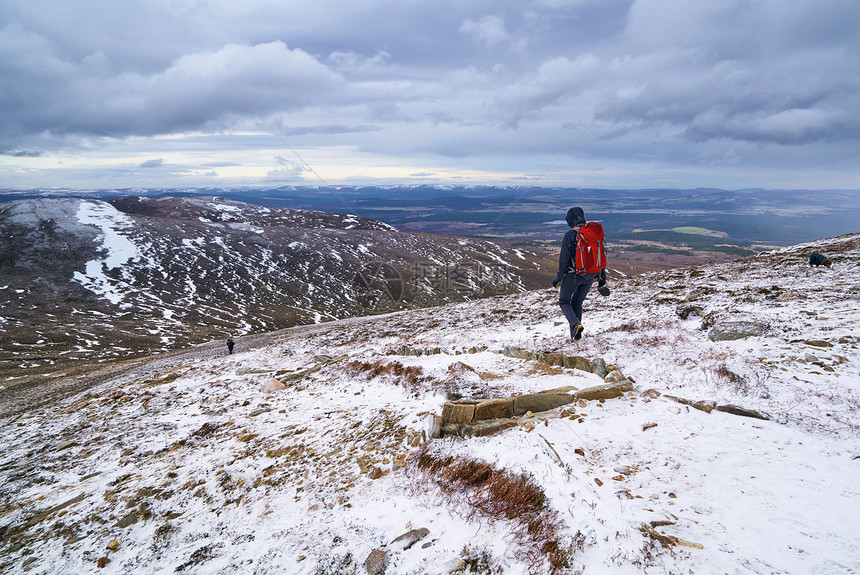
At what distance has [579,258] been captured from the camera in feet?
36.8

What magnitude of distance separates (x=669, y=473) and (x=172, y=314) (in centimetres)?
8327

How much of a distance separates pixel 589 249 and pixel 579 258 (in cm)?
38

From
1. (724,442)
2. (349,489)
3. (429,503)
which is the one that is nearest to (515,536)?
(429,503)

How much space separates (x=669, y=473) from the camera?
532 cm

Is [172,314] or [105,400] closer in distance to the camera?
[105,400]

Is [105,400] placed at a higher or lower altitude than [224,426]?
lower

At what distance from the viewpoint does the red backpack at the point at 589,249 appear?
36.0 ft

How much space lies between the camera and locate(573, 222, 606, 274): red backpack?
11.0 meters

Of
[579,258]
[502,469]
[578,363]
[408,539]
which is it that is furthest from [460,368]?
[408,539]

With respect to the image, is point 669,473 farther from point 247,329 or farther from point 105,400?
point 247,329

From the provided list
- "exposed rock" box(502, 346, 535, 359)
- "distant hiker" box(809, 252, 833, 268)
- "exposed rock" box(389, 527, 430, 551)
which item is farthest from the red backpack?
"distant hiker" box(809, 252, 833, 268)

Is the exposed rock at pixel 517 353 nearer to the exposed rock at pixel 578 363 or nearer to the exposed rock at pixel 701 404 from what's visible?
the exposed rock at pixel 578 363

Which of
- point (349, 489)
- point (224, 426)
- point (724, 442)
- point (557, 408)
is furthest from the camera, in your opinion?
point (224, 426)

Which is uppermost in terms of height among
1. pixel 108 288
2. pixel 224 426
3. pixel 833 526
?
pixel 833 526
